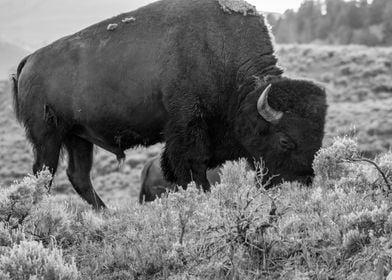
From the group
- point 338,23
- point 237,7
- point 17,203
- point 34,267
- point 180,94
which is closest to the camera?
point 34,267

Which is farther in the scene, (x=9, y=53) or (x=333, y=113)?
(x=9, y=53)

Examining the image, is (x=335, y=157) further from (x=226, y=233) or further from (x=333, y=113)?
(x=333, y=113)

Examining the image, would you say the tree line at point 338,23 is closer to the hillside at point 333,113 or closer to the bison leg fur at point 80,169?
the hillside at point 333,113

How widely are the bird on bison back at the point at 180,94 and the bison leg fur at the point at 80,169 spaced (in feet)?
1.29

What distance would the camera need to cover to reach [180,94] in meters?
6.57

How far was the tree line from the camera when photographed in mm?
52062

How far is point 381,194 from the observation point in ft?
14.4

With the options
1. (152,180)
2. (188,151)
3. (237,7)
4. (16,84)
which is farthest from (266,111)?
(152,180)

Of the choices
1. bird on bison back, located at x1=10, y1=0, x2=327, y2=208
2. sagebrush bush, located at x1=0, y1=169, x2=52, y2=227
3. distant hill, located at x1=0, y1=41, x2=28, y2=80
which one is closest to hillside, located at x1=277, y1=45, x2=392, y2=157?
bird on bison back, located at x1=10, y1=0, x2=327, y2=208

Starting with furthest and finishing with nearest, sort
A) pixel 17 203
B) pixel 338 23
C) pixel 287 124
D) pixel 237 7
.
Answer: pixel 338 23, pixel 237 7, pixel 287 124, pixel 17 203

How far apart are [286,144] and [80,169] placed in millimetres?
3246

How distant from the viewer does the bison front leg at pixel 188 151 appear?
6559 mm

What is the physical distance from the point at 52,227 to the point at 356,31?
53.6 metres

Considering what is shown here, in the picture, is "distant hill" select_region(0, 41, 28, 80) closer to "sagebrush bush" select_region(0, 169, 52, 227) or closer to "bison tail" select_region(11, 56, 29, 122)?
"bison tail" select_region(11, 56, 29, 122)
